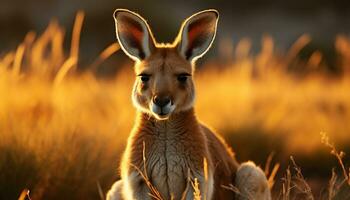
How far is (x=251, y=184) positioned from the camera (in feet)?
19.7

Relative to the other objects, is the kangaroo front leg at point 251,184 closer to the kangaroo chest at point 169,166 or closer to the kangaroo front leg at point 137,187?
the kangaroo chest at point 169,166

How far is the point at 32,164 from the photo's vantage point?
6.79 metres

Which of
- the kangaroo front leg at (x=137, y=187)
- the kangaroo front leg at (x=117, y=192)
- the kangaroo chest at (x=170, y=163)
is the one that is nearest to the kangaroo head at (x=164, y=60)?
the kangaroo chest at (x=170, y=163)

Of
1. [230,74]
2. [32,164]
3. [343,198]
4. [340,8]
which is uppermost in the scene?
[340,8]

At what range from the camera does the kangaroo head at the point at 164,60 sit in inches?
215

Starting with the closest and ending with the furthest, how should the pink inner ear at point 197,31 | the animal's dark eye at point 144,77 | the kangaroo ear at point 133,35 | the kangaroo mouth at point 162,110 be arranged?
the kangaroo mouth at point 162,110
the animal's dark eye at point 144,77
the kangaroo ear at point 133,35
the pink inner ear at point 197,31

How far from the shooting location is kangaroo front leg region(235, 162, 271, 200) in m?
6.00

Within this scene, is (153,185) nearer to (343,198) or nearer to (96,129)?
(343,198)

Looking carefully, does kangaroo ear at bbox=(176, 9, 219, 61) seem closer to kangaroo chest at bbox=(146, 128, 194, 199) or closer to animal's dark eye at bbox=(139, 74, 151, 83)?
animal's dark eye at bbox=(139, 74, 151, 83)

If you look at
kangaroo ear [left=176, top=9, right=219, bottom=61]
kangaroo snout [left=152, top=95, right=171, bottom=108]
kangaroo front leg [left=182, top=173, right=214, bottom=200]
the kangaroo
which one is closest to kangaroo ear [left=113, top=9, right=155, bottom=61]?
the kangaroo

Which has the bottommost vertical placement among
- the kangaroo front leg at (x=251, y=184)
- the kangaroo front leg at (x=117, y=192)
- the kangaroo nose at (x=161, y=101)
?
the kangaroo front leg at (x=251, y=184)

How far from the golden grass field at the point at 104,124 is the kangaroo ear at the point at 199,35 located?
1070mm

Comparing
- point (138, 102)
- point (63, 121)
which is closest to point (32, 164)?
point (63, 121)

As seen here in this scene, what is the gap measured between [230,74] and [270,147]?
363 cm
